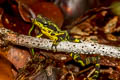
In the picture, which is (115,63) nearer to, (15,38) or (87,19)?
(87,19)

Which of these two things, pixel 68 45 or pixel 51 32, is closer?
pixel 68 45

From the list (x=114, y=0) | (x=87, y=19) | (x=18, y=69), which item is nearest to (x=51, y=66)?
(x=18, y=69)

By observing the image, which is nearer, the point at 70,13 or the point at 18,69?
the point at 18,69

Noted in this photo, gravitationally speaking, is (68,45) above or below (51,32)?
below

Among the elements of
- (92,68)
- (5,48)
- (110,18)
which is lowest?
(92,68)

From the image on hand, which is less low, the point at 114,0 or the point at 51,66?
the point at 114,0

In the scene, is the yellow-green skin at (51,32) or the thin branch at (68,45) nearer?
the thin branch at (68,45)

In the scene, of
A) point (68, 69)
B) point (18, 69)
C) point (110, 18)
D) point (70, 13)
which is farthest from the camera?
point (70, 13)

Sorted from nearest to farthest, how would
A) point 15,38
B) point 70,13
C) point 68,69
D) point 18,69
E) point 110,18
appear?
point 15,38 → point 18,69 → point 68,69 → point 110,18 → point 70,13

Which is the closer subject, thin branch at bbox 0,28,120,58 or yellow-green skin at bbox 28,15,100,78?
thin branch at bbox 0,28,120,58

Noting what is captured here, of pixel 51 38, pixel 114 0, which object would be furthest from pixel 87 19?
pixel 51 38
